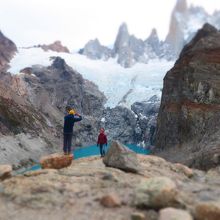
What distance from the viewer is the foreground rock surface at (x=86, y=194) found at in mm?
15922

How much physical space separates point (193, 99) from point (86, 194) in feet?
214

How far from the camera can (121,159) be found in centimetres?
2195

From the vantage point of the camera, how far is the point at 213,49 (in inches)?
3211

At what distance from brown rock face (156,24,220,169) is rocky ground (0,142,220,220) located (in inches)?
1889

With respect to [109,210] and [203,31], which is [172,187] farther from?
[203,31]

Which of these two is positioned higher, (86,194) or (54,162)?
(54,162)

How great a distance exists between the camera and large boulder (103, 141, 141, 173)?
2153 centimetres

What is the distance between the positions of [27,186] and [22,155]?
9375 cm

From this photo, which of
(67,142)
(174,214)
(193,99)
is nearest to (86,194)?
(174,214)

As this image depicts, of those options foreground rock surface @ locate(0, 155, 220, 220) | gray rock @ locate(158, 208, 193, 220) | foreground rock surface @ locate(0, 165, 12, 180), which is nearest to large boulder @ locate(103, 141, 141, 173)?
foreground rock surface @ locate(0, 155, 220, 220)

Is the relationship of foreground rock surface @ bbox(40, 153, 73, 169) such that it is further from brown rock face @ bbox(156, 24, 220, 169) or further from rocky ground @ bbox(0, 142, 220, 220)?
brown rock face @ bbox(156, 24, 220, 169)

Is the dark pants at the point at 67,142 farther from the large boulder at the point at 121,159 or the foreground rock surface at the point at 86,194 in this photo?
the large boulder at the point at 121,159

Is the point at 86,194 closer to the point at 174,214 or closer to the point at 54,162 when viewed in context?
the point at 174,214

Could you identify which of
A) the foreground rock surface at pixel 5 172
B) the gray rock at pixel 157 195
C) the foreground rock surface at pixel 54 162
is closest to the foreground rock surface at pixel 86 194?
the gray rock at pixel 157 195
